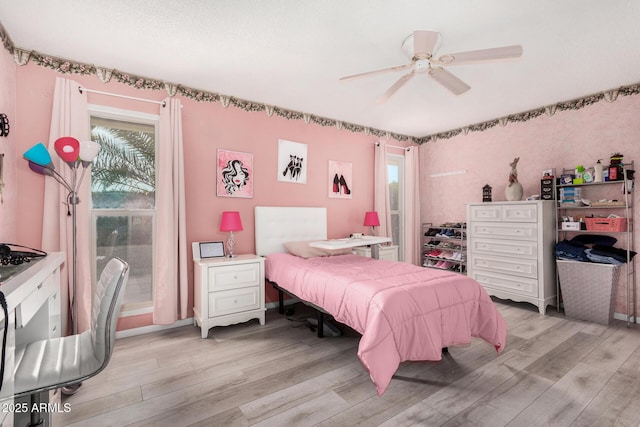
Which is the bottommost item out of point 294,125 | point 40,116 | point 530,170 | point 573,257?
point 573,257

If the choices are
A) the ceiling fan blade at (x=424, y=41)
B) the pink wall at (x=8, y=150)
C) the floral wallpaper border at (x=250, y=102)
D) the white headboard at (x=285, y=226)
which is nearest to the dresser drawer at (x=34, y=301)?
the pink wall at (x=8, y=150)

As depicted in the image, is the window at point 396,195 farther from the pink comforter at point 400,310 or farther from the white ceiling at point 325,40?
the pink comforter at point 400,310

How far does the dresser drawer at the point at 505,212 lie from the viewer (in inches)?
153

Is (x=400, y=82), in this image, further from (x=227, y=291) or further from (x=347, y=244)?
(x=227, y=291)

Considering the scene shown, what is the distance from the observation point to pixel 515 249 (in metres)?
4.04

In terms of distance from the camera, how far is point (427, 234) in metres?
Answer: 5.49

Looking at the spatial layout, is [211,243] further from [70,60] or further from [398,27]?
[398,27]

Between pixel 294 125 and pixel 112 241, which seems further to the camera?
pixel 294 125

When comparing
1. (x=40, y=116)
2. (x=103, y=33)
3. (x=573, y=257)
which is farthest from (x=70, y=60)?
(x=573, y=257)

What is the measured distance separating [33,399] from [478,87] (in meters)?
4.35

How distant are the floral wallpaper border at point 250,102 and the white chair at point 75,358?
2.46 meters

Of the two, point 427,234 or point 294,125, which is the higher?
point 294,125

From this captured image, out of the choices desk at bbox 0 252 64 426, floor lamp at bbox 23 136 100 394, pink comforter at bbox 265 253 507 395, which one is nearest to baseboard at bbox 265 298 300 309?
pink comforter at bbox 265 253 507 395

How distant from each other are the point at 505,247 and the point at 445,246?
3.79 ft
